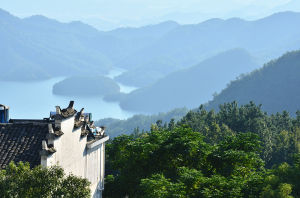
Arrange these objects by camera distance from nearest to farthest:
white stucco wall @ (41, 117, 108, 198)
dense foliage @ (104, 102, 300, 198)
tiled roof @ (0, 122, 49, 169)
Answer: tiled roof @ (0, 122, 49, 169)
white stucco wall @ (41, 117, 108, 198)
dense foliage @ (104, 102, 300, 198)

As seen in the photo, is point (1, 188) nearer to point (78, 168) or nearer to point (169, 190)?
point (78, 168)

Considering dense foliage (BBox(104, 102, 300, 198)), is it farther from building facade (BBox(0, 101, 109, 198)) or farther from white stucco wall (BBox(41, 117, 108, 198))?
building facade (BBox(0, 101, 109, 198))

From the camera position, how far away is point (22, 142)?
722 inches

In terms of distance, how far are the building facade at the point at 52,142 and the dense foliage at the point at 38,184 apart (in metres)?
2.56

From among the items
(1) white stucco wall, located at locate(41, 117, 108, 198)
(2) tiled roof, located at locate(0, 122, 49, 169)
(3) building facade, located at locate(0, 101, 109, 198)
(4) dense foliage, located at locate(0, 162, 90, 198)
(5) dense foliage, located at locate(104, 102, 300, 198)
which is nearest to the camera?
(4) dense foliage, located at locate(0, 162, 90, 198)

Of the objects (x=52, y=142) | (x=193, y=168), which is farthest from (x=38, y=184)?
(x=193, y=168)

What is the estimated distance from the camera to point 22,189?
1394cm

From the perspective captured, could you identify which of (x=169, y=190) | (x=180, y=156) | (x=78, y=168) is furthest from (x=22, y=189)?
(x=180, y=156)

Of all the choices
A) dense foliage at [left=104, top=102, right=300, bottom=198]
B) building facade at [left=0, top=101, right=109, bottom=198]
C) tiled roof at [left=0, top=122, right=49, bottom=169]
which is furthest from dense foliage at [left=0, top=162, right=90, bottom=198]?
dense foliage at [left=104, top=102, right=300, bottom=198]

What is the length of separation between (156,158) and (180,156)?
5.14 feet

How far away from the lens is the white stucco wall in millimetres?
18078

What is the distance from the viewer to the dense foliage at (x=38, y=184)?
45.3 ft

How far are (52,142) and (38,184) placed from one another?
3.40m

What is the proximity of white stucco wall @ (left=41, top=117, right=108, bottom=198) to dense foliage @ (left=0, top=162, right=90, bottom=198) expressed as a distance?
5.16 feet
